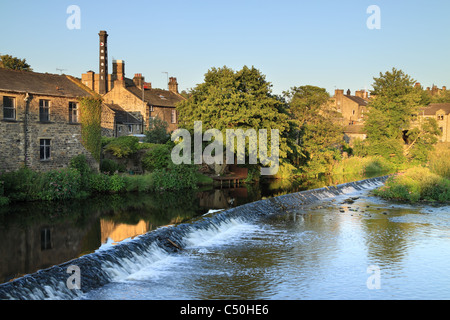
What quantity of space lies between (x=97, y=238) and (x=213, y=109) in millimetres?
18996

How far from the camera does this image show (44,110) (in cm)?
2772

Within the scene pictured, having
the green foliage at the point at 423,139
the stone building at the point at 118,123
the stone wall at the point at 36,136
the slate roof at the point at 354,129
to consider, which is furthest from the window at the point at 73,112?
the slate roof at the point at 354,129

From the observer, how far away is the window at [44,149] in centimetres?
2752

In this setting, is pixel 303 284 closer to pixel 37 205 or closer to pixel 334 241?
pixel 334 241

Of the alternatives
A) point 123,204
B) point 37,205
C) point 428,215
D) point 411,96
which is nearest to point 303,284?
point 428,215

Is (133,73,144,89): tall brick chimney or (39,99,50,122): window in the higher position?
(133,73,144,89): tall brick chimney

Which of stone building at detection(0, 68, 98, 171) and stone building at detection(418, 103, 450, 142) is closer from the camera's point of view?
stone building at detection(0, 68, 98, 171)

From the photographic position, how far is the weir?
10.2 m

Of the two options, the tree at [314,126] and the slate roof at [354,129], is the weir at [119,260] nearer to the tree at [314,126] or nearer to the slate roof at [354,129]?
the tree at [314,126]

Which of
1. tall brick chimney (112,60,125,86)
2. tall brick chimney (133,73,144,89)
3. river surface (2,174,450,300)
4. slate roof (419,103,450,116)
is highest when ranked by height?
tall brick chimney (112,60,125,86)

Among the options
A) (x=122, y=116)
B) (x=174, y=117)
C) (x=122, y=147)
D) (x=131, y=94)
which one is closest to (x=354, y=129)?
(x=174, y=117)

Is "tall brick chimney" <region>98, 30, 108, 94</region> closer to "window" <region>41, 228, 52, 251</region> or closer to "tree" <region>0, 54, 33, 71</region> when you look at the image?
"tree" <region>0, 54, 33, 71</region>

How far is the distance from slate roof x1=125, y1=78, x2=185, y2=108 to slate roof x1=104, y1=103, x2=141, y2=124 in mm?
3163

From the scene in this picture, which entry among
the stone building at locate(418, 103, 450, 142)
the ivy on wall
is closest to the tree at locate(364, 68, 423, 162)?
the stone building at locate(418, 103, 450, 142)
